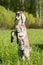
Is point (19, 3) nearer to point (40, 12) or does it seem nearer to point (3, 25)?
point (40, 12)

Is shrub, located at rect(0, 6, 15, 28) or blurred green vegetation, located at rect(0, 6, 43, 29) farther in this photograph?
blurred green vegetation, located at rect(0, 6, 43, 29)

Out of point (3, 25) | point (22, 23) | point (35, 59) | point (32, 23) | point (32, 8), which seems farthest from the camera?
point (32, 8)

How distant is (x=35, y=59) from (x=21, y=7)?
43.7 meters

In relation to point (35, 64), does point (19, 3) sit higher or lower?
lower

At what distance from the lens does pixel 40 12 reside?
52.1 meters

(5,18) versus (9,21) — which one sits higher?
(5,18)

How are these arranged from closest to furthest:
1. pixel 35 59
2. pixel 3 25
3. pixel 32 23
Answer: pixel 35 59, pixel 3 25, pixel 32 23

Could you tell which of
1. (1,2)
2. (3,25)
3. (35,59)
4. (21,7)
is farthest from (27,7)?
(35,59)

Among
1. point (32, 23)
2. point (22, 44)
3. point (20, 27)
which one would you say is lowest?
point (32, 23)

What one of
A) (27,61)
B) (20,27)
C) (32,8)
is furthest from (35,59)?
(32,8)

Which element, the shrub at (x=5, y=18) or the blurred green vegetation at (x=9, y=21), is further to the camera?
the blurred green vegetation at (x=9, y=21)

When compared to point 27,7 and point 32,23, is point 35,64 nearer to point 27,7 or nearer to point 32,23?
point 32,23

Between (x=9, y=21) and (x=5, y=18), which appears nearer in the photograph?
(x=5, y=18)

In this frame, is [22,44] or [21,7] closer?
[22,44]
